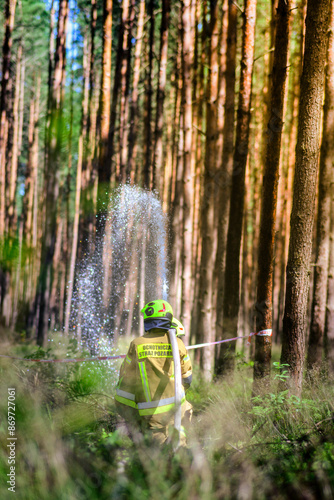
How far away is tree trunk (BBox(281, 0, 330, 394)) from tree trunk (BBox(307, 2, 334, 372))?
7.09 feet

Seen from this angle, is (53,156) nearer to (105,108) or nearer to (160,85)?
(105,108)

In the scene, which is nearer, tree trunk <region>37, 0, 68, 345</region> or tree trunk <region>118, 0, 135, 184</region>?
tree trunk <region>37, 0, 68, 345</region>

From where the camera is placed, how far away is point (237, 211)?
771 cm

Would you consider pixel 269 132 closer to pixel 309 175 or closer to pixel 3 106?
pixel 309 175

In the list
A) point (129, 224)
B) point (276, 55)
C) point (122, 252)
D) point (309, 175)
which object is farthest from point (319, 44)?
point (122, 252)

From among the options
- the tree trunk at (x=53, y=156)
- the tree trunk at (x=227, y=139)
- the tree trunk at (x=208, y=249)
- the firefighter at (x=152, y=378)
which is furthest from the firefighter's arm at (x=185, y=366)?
the tree trunk at (x=53, y=156)

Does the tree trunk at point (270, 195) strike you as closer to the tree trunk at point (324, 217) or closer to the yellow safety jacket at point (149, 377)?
the tree trunk at point (324, 217)

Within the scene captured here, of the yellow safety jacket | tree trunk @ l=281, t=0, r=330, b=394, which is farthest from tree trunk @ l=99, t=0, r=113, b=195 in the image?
the yellow safety jacket

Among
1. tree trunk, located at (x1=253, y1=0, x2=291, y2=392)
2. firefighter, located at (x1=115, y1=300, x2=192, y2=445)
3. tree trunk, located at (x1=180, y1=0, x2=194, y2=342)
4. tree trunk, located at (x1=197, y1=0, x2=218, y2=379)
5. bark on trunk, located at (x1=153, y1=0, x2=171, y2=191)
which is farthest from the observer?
bark on trunk, located at (x1=153, y1=0, x2=171, y2=191)

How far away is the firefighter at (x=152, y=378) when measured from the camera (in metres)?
3.89

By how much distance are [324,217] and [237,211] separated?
5.56 ft

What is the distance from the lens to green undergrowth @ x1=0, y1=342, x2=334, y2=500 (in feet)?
9.05

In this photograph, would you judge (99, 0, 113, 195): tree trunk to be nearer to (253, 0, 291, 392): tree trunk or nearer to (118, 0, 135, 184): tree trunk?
(118, 0, 135, 184): tree trunk

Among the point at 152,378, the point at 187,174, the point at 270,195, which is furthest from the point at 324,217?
the point at 152,378
